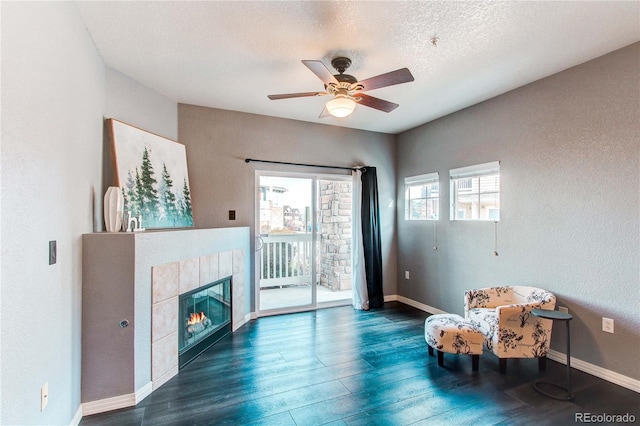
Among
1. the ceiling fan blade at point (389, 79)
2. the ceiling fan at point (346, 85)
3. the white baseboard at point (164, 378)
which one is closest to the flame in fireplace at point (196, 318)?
the white baseboard at point (164, 378)

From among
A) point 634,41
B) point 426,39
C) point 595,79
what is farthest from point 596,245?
point 426,39

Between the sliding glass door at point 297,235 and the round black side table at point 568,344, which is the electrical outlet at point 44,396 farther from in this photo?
the round black side table at point 568,344

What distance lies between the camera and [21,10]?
1377 mm

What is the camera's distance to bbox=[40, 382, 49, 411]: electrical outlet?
61.8 inches

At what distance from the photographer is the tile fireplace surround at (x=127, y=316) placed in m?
2.19

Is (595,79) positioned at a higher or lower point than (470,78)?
lower

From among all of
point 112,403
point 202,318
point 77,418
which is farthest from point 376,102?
point 77,418

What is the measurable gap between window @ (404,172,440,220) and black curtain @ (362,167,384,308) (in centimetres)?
57

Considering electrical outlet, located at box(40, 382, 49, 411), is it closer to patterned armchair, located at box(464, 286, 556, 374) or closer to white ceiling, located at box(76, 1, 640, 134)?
white ceiling, located at box(76, 1, 640, 134)

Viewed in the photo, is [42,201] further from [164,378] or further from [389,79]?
[389,79]

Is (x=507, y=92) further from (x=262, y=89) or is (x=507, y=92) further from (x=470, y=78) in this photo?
(x=262, y=89)

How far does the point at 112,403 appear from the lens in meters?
2.20

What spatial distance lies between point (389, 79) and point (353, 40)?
45cm

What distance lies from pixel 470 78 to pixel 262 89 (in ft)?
7.14
